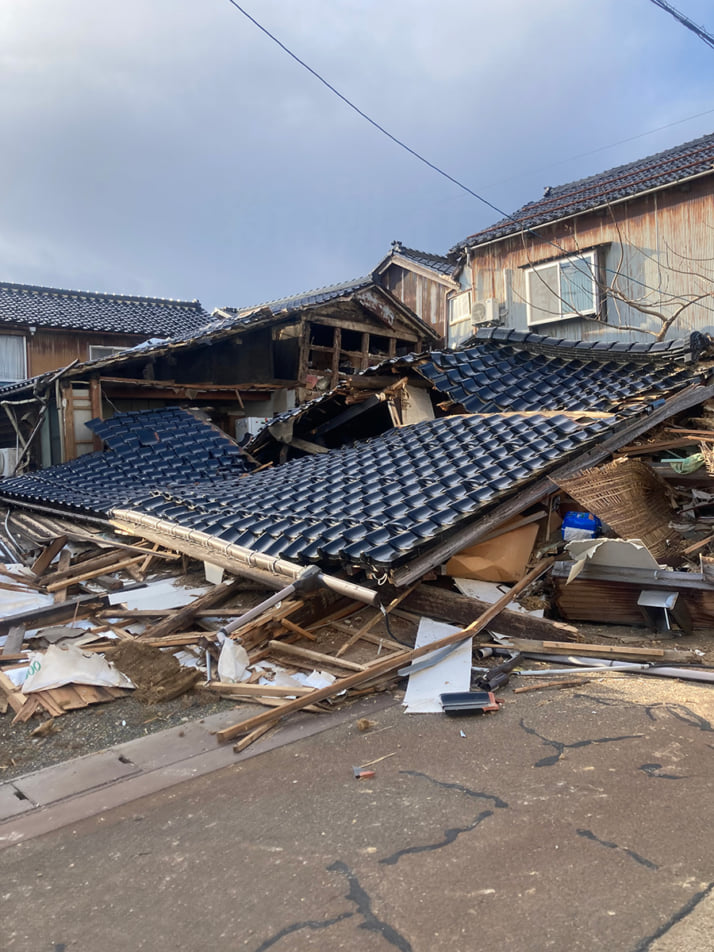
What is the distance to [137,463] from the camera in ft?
44.1

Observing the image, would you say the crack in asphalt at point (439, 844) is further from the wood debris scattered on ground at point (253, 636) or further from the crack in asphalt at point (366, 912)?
the wood debris scattered on ground at point (253, 636)

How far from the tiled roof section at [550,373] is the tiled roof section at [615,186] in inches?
230

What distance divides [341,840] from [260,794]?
771 millimetres

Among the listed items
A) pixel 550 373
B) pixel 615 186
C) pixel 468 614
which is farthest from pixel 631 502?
pixel 615 186

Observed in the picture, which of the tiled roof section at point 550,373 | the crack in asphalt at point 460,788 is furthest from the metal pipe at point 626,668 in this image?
the tiled roof section at point 550,373

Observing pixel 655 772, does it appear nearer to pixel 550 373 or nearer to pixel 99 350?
pixel 550 373

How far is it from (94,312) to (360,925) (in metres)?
30.7

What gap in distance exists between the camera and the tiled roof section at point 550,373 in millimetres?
9859

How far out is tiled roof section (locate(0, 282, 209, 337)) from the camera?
27547 mm

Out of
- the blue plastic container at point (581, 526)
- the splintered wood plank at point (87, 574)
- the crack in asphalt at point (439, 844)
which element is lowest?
the crack in asphalt at point (439, 844)

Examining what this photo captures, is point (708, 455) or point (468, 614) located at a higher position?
point (708, 455)

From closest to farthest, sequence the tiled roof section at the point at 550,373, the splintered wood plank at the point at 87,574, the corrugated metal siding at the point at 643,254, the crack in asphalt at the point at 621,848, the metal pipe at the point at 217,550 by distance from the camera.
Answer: the crack in asphalt at the point at 621,848 → the metal pipe at the point at 217,550 → the splintered wood plank at the point at 87,574 → the tiled roof section at the point at 550,373 → the corrugated metal siding at the point at 643,254

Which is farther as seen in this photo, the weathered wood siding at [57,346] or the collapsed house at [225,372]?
the weathered wood siding at [57,346]

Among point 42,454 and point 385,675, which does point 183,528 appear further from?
point 42,454
